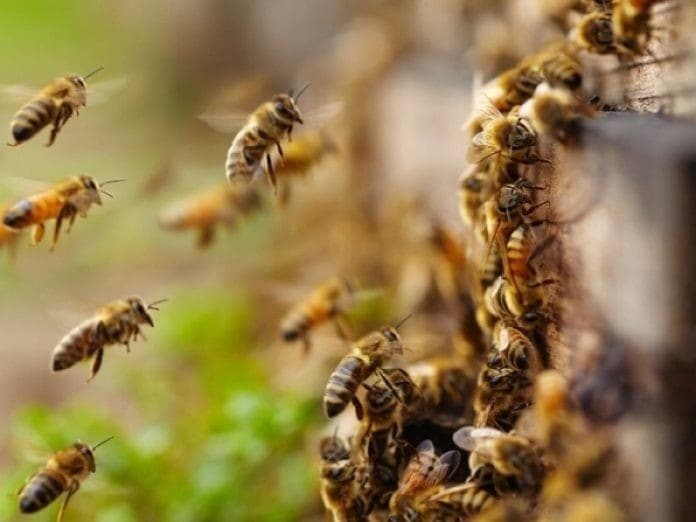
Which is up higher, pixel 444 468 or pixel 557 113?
pixel 557 113

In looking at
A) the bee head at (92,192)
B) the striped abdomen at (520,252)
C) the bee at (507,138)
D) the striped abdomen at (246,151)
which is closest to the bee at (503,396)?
the striped abdomen at (520,252)

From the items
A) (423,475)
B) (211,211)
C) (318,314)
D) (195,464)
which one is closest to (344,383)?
(423,475)

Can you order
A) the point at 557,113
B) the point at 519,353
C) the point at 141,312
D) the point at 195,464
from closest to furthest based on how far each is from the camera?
1. the point at 557,113
2. the point at 519,353
3. the point at 141,312
4. the point at 195,464

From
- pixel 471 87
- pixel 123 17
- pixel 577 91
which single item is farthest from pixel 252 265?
pixel 123 17

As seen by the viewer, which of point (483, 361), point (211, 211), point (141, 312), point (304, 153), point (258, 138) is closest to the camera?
point (483, 361)

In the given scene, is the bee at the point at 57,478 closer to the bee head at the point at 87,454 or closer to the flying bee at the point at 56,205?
the bee head at the point at 87,454

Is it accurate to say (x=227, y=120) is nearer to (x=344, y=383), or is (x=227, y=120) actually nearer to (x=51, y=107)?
(x=51, y=107)

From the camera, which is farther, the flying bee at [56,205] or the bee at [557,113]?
the flying bee at [56,205]
